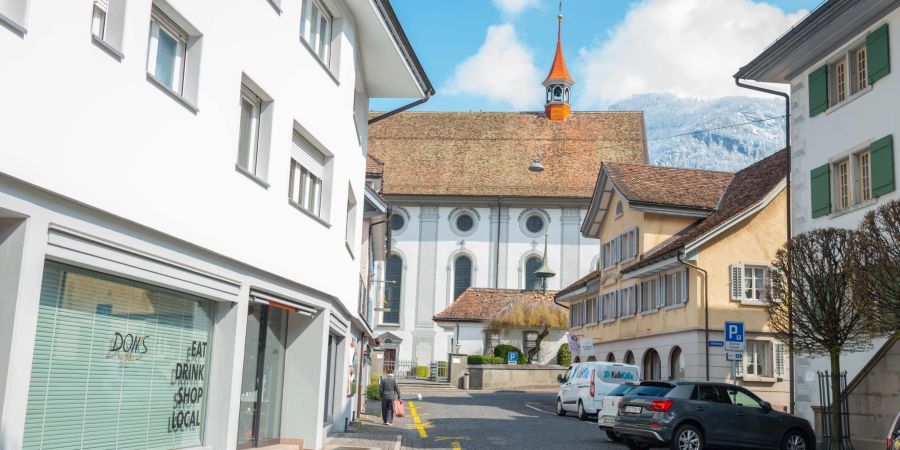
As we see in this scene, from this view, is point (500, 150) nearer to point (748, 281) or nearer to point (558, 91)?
point (558, 91)

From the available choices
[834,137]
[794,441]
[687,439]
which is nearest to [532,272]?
[834,137]

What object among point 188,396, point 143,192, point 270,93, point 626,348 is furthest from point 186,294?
point 626,348

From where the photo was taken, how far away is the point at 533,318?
5734cm

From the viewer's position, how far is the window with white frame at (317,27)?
48.7ft

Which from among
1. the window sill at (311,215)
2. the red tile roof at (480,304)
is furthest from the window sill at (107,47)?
the red tile roof at (480,304)

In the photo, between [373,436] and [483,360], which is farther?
[483,360]

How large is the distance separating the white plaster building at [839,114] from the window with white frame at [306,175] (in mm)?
10890

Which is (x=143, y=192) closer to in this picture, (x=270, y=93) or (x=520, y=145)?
(x=270, y=93)

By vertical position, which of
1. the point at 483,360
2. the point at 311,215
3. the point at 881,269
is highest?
the point at 311,215

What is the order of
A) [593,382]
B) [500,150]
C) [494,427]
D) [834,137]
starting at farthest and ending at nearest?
[500,150], [593,382], [494,427], [834,137]

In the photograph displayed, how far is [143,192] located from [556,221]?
60.0 m

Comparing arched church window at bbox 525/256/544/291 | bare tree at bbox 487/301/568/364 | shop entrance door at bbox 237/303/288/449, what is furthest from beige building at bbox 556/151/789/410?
arched church window at bbox 525/256/544/291

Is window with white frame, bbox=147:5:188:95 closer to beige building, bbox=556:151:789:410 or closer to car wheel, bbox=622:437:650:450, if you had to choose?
car wheel, bbox=622:437:650:450

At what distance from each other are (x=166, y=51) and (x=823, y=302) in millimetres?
12620
